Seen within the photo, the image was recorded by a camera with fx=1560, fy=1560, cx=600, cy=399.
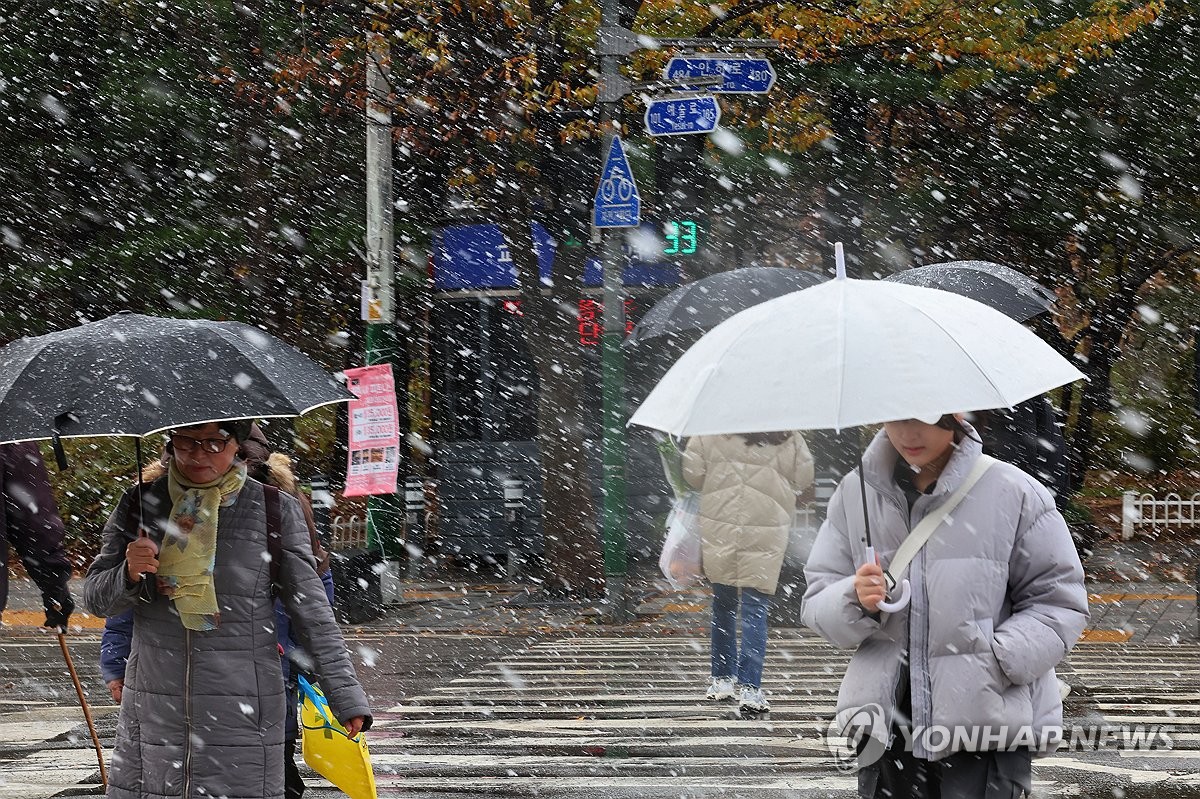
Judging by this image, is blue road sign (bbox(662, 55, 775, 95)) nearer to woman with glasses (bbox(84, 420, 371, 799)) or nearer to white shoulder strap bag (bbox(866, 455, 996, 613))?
woman with glasses (bbox(84, 420, 371, 799))

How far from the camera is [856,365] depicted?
13.0ft

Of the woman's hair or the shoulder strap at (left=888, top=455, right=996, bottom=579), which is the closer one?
the shoulder strap at (left=888, top=455, right=996, bottom=579)

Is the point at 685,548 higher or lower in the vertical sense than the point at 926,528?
lower

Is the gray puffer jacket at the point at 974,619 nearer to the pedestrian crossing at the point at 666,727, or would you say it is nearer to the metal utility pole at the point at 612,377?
the pedestrian crossing at the point at 666,727

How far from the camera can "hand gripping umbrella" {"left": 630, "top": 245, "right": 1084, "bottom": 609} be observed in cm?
390

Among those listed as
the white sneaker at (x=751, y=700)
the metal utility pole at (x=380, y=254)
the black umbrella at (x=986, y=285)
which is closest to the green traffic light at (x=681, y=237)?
the metal utility pole at (x=380, y=254)

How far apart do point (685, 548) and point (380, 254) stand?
7778 mm

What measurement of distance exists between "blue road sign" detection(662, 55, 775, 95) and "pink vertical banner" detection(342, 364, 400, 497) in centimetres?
420

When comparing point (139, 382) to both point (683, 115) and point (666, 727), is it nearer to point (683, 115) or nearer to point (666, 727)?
point (666, 727)

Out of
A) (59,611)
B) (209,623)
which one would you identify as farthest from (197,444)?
(59,611)

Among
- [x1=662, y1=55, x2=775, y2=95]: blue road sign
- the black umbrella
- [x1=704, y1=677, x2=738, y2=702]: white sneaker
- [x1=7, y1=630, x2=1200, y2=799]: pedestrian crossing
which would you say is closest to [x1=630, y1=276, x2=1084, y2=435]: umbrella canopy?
[x1=7, y1=630, x2=1200, y2=799]: pedestrian crossing

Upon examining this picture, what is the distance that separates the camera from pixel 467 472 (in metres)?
19.0

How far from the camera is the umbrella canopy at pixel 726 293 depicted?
992cm

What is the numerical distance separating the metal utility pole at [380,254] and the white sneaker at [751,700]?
7625mm
